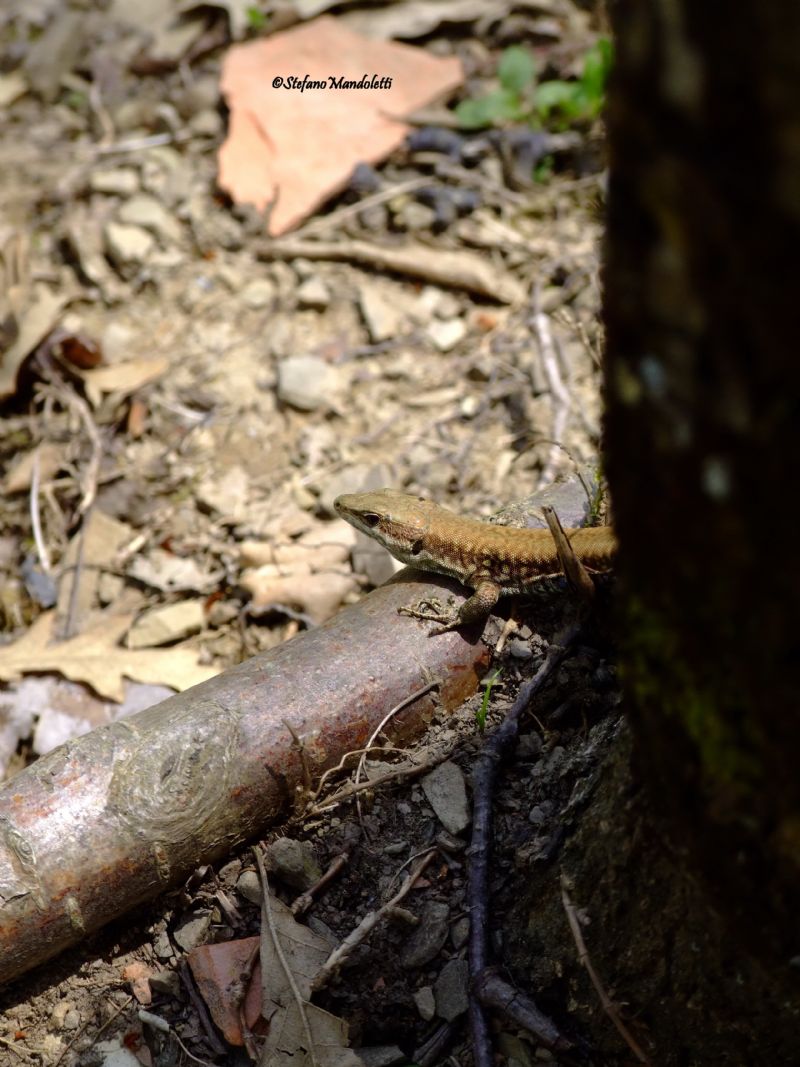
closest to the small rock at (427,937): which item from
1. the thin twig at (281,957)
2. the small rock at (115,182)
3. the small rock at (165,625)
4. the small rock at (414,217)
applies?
the thin twig at (281,957)

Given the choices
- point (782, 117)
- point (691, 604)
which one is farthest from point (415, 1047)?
point (782, 117)

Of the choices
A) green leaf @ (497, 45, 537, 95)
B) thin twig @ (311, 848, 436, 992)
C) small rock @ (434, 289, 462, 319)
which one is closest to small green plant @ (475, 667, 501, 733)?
thin twig @ (311, 848, 436, 992)

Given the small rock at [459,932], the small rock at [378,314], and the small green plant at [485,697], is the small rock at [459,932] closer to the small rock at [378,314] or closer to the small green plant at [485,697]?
the small green plant at [485,697]

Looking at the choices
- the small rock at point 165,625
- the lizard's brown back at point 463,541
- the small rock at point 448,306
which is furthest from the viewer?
the small rock at point 448,306

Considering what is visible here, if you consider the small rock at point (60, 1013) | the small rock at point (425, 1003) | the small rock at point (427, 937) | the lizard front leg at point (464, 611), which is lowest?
the small rock at point (60, 1013)

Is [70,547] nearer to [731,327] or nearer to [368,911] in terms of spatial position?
[368,911]

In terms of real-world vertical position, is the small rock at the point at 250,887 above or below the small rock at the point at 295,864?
below

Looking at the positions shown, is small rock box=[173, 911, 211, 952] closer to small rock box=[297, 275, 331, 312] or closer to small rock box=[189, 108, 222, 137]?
small rock box=[297, 275, 331, 312]
